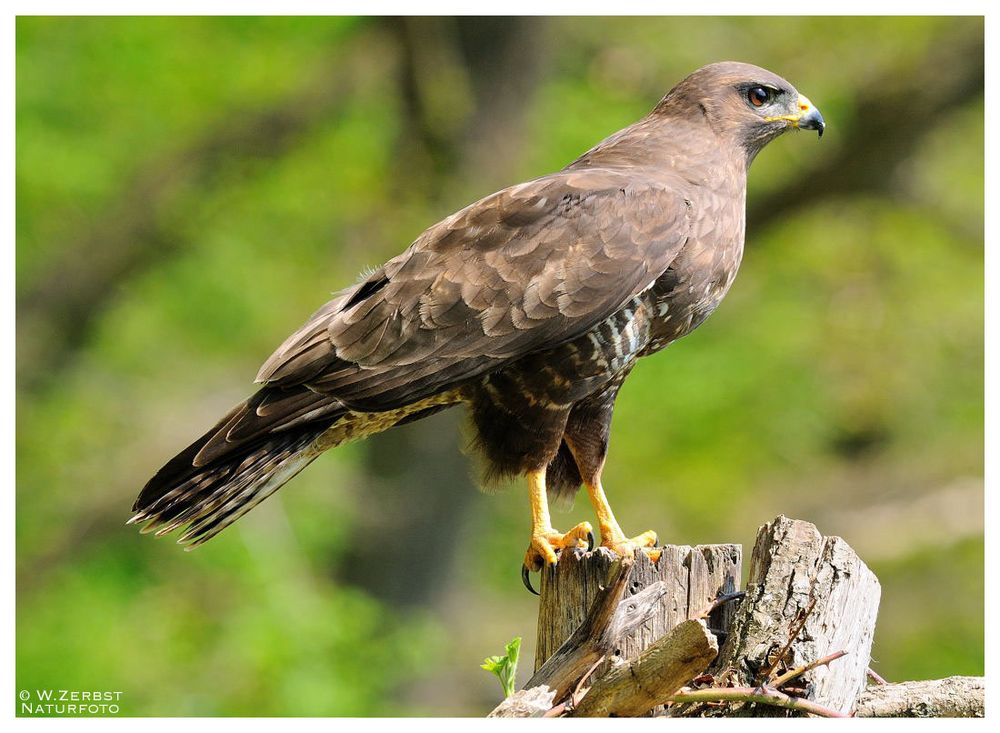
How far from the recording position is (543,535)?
160 inches

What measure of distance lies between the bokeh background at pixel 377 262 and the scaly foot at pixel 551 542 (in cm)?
563

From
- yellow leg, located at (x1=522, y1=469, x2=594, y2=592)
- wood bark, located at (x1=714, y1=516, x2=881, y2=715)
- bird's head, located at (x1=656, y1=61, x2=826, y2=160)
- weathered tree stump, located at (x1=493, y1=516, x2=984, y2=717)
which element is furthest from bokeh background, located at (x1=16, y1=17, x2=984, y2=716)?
wood bark, located at (x1=714, y1=516, x2=881, y2=715)

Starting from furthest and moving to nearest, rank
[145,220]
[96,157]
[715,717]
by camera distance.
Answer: [96,157], [145,220], [715,717]

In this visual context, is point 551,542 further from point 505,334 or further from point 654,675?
point 654,675

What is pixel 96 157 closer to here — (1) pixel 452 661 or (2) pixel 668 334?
(1) pixel 452 661

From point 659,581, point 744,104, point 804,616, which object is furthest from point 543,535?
point 744,104

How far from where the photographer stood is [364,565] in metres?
11.3

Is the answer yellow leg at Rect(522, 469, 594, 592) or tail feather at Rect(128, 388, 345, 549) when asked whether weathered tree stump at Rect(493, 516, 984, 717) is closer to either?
yellow leg at Rect(522, 469, 594, 592)

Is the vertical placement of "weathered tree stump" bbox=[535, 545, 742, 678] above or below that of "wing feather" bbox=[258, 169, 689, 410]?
below

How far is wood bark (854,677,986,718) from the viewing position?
3.47 metres

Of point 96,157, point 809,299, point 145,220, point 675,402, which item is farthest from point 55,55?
point 809,299

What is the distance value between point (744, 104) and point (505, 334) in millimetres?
1359

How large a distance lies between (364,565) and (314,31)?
4.82 metres

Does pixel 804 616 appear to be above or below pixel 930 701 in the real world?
above
